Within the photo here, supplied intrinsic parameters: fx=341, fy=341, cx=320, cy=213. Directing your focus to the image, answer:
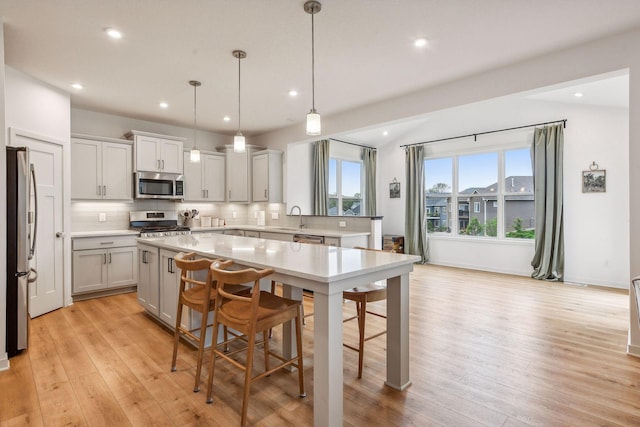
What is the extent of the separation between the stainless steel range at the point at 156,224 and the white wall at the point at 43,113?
1.05 meters

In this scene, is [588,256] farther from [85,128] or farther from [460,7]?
[85,128]

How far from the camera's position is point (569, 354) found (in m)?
2.83

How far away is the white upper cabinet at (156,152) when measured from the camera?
523 centimetres

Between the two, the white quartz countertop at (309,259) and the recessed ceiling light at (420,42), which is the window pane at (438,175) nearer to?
the recessed ceiling light at (420,42)

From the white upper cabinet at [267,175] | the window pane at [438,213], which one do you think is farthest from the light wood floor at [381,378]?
the window pane at [438,213]

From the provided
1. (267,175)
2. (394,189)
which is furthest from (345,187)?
Result: (267,175)

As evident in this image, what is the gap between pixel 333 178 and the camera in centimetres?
764

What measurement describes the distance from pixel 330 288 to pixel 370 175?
6749mm

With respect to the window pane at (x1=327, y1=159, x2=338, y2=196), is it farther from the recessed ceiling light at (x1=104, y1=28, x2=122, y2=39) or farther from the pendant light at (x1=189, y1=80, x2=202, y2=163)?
the recessed ceiling light at (x1=104, y1=28, x2=122, y2=39)

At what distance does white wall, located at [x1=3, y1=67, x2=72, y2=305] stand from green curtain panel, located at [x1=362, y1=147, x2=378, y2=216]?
5.84m

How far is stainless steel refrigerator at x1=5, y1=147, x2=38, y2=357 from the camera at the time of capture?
276 cm

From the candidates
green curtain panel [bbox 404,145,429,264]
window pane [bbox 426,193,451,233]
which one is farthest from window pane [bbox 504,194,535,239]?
green curtain panel [bbox 404,145,429,264]

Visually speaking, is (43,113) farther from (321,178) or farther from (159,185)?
(321,178)

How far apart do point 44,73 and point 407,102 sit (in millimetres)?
4204
